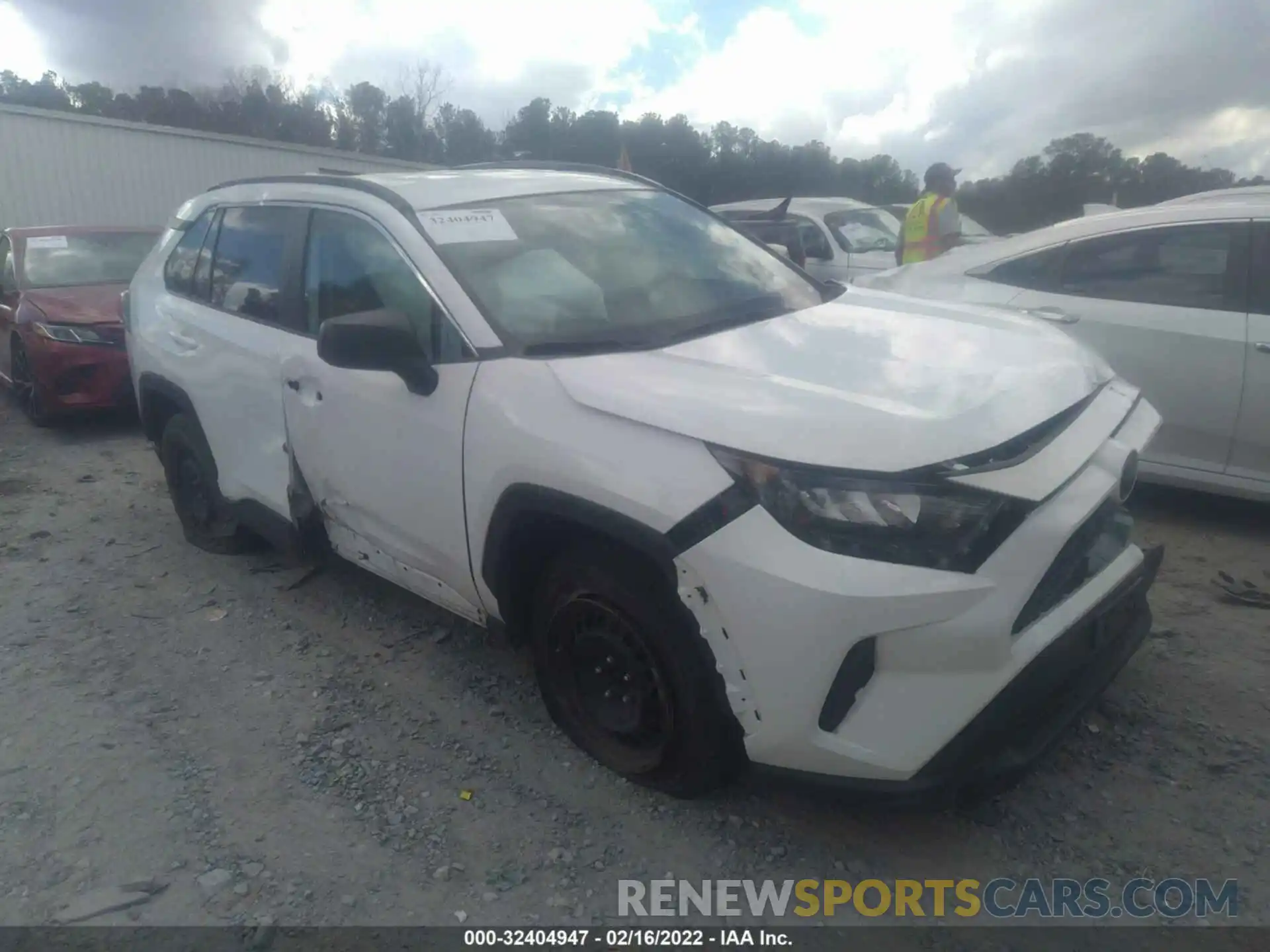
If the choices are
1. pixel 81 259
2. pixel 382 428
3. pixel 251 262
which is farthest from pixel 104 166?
pixel 382 428

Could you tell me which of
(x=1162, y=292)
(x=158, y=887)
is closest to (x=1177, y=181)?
(x=1162, y=292)

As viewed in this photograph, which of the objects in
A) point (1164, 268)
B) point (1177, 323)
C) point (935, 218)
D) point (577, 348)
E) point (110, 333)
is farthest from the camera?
point (935, 218)

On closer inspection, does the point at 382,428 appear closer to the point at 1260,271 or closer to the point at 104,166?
the point at 1260,271

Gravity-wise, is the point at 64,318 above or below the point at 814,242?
below

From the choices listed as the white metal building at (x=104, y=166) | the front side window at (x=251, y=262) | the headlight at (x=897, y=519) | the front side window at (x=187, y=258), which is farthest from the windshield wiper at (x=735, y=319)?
the white metal building at (x=104, y=166)

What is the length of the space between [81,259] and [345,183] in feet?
18.2

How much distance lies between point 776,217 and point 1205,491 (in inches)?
218

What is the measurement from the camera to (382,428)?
3.13 m

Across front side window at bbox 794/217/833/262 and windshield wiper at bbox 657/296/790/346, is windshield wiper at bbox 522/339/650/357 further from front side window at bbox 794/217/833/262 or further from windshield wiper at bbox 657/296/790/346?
front side window at bbox 794/217/833/262

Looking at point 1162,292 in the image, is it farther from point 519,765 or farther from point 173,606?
point 173,606

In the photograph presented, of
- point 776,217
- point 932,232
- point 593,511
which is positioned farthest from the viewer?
point 776,217

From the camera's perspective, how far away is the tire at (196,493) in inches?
171

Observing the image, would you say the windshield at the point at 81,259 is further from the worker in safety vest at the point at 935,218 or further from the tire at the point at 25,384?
the worker in safety vest at the point at 935,218

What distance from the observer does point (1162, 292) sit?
173 inches
